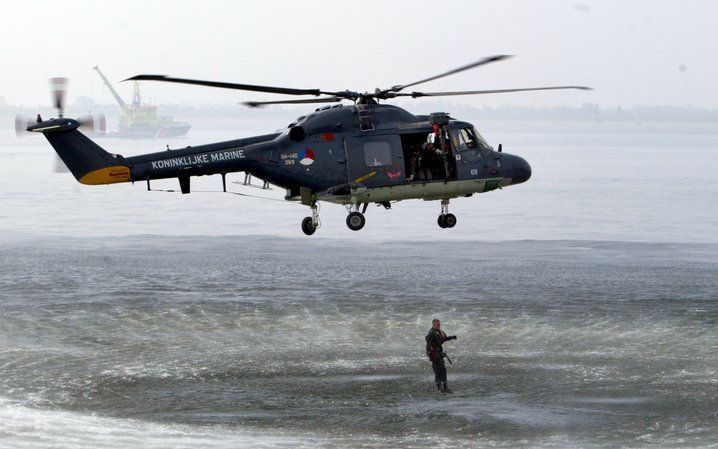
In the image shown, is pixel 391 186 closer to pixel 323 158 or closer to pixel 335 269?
pixel 323 158

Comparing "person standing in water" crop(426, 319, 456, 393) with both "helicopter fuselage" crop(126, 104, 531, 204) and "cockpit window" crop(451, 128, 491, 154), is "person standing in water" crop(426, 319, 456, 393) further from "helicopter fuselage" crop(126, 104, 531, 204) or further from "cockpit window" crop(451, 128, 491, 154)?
"cockpit window" crop(451, 128, 491, 154)

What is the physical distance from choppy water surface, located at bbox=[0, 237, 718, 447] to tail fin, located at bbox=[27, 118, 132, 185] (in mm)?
9410

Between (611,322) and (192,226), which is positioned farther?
(192,226)

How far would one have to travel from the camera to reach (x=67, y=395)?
4375 centimetres

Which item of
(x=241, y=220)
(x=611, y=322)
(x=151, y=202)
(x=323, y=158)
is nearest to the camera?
(x=323, y=158)

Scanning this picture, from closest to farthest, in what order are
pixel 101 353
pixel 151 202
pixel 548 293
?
pixel 101 353
pixel 548 293
pixel 151 202

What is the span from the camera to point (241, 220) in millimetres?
132625

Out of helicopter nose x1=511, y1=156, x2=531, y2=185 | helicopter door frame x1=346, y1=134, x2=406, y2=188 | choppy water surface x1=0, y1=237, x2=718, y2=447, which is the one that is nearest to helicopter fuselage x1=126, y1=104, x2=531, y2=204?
helicopter door frame x1=346, y1=134, x2=406, y2=188

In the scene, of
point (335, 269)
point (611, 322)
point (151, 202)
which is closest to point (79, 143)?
point (611, 322)

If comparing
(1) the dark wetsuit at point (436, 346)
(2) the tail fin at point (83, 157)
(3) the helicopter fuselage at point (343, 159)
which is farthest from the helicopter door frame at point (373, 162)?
(2) the tail fin at point (83, 157)

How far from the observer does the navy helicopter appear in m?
34.3

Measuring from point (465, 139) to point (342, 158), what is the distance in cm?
428

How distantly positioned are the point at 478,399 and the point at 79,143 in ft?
61.6

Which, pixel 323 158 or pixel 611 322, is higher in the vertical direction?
pixel 323 158
